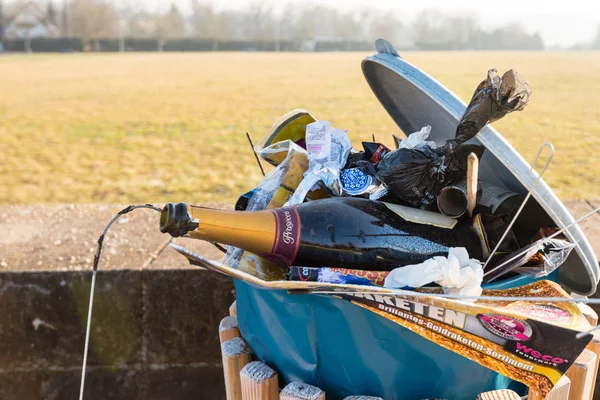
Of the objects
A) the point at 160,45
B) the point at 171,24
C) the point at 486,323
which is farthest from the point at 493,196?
the point at 171,24

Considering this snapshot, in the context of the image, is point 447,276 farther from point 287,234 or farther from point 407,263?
point 287,234

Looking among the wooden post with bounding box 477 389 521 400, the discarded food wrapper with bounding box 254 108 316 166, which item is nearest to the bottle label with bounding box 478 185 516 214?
the wooden post with bounding box 477 389 521 400

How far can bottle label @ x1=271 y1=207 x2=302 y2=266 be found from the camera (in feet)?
4.42

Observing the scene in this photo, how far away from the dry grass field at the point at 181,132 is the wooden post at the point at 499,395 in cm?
340

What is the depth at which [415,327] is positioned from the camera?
1228 mm

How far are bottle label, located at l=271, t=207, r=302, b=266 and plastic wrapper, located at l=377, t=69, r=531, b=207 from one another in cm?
25

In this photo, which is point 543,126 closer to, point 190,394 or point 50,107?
point 190,394

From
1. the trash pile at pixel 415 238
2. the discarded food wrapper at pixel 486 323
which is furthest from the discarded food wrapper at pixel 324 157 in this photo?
the discarded food wrapper at pixel 486 323

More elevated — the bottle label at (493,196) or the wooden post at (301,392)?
the bottle label at (493,196)

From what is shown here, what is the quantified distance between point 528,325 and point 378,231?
0.38 meters

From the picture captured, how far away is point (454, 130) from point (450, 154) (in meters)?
0.28

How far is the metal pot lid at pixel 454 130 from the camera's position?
4.27ft

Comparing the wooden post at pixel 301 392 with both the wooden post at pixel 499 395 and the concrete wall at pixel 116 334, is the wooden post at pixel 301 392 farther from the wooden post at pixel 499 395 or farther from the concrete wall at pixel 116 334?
the concrete wall at pixel 116 334

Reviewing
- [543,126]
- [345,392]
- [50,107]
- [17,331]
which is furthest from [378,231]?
[50,107]
